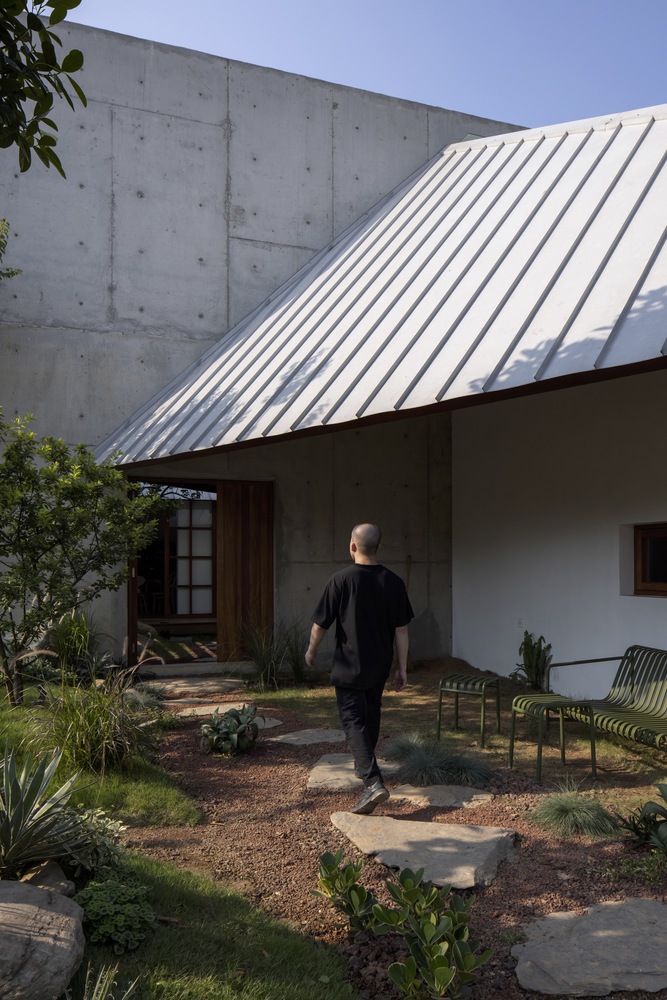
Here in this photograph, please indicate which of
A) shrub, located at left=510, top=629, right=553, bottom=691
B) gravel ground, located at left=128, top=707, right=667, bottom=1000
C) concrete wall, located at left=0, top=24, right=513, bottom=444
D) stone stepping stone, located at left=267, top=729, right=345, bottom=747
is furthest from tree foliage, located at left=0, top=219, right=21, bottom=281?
shrub, located at left=510, top=629, right=553, bottom=691

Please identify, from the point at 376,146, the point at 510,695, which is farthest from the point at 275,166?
the point at 510,695

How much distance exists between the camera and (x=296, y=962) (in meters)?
3.20

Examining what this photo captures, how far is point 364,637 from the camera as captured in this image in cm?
495

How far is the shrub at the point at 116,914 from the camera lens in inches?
123

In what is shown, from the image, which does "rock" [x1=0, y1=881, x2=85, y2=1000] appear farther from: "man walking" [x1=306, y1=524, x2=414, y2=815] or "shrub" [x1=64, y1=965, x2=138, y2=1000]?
"man walking" [x1=306, y1=524, x2=414, y2=815]

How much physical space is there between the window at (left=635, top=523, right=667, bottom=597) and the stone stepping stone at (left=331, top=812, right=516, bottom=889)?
3.66 meters

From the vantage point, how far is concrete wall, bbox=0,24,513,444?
10.2 metres

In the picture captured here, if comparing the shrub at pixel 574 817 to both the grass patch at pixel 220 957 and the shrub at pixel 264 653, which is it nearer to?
the grass patch at pixel 220 957

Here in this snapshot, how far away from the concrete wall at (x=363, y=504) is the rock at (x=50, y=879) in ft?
23.7

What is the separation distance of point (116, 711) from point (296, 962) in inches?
97.0

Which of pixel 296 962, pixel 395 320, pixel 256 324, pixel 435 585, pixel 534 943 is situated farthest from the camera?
pixel 435 585

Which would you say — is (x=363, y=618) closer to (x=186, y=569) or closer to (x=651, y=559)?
(x=651, y=559)

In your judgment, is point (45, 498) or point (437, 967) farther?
point (45, 498)

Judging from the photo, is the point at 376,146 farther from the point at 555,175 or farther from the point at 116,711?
the point at 116,711
